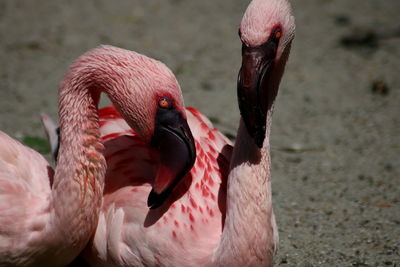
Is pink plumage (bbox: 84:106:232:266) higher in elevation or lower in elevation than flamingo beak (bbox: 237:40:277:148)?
lower

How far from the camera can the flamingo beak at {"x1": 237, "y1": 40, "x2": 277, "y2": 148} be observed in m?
2.77

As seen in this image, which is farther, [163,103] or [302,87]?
[302,87]

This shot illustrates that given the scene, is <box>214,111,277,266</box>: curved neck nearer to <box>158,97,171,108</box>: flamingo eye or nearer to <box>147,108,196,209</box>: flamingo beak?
<box>147,108,196,209</box>: flamingo beak

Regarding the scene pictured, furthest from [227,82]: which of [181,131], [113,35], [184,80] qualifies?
[181,131]

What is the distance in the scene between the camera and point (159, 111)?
3.00 metres

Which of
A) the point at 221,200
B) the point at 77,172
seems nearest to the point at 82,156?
the point at 77,172

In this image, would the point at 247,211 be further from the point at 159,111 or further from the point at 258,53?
the point at 258,53

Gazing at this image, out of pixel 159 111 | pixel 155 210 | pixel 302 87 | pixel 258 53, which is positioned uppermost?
pixel 258 53

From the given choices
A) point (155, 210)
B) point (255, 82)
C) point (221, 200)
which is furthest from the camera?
point (221, 200)

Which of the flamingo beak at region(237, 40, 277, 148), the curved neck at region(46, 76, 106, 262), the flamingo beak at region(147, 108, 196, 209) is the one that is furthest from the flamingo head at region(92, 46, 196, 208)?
the flamingo beak at region(237, 40, 277, 148)

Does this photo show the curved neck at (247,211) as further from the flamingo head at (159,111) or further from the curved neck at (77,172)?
the curved neck at (77,172)

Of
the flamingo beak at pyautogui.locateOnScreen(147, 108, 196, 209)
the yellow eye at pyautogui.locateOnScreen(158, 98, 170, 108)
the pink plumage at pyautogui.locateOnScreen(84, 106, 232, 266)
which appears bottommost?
the pink plumage at pyautogui.locateOnScreen(84, 106, 232, 266)

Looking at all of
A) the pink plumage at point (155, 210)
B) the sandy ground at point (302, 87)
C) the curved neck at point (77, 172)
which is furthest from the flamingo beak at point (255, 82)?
Answer: the sandy ground at point (302, 87)

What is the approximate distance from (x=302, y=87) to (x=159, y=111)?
3.61m
